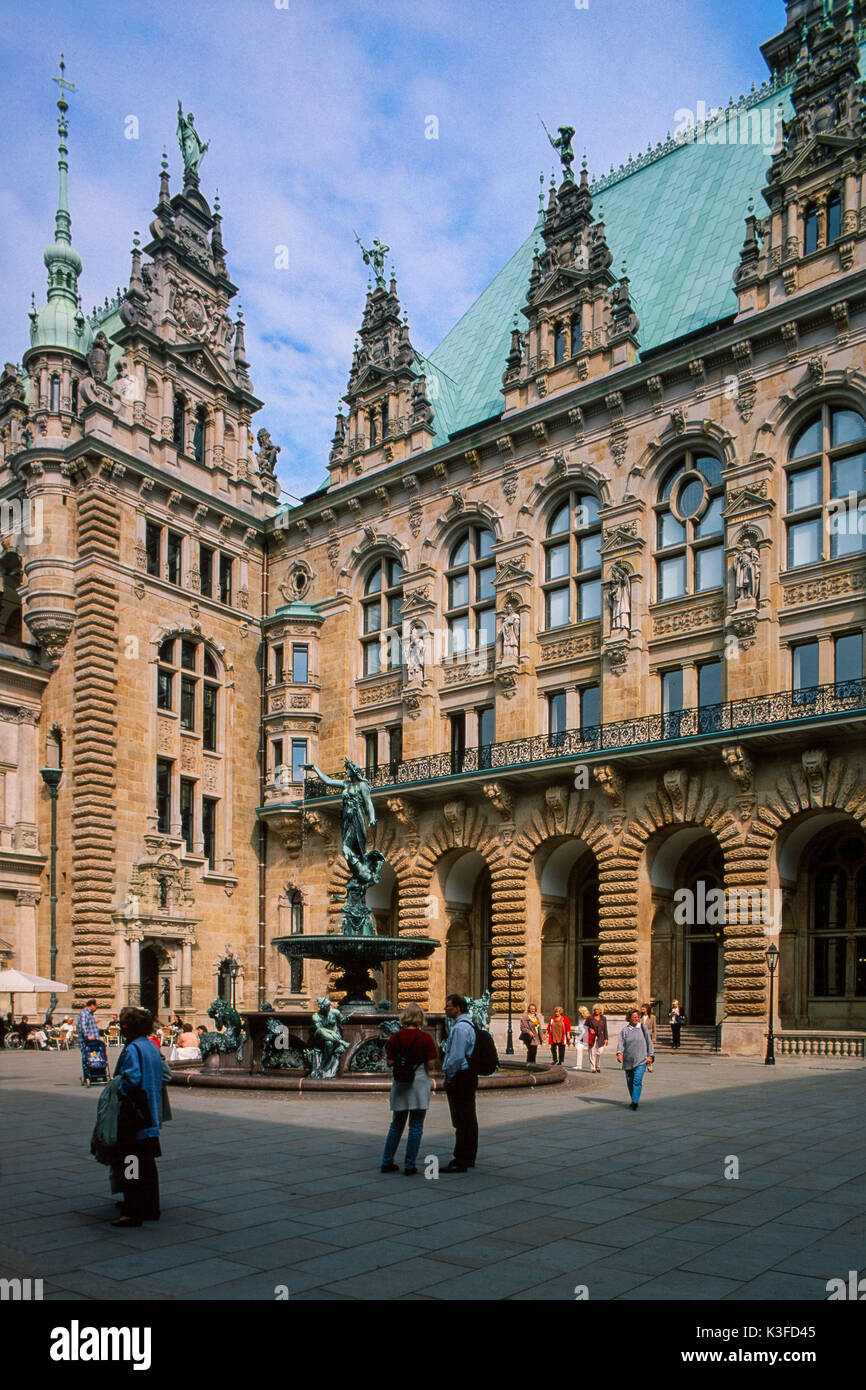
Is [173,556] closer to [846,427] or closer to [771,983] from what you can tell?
[846,427]

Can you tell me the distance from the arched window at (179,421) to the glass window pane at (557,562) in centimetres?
1516

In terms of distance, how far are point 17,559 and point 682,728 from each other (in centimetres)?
2617

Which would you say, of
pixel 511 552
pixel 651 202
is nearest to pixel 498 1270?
pixel 511 552

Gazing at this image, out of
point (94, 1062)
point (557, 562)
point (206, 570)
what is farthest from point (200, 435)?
point (94, 1062)

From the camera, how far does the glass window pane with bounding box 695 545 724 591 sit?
33375 mm

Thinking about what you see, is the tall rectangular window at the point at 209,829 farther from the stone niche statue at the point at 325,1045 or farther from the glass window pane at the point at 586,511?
the stone niche statue at the point at 325,1045

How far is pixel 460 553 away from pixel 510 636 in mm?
5127

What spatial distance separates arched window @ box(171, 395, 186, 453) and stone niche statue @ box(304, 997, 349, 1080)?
28989 mm

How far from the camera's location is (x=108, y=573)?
3900cm

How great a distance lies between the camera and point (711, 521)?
111 ft

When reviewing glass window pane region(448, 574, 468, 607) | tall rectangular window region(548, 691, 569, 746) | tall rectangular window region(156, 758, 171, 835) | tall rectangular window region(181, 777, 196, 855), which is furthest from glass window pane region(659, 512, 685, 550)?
tall rectangular window region(181, 777, 196, 855)

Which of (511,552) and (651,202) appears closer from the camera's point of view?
(511,552)
